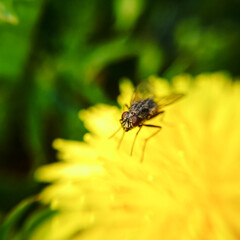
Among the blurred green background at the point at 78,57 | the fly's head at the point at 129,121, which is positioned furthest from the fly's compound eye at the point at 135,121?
the blurred green background at the point at 78,57

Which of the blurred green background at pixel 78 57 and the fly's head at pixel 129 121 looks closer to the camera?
the fly's head at pixel 129 121

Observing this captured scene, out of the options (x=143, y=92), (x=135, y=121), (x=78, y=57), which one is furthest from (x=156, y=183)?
(x=78, y=57)

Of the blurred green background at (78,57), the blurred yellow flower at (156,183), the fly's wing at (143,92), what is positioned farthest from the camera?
the blurred green background at (78,57)

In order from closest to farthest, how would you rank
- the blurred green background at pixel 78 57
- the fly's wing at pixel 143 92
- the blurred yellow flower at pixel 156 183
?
the blurred yellow flower at pixel 156 183, the fly's wing at pixel 143 92, the blurred green background at pixel 78 57

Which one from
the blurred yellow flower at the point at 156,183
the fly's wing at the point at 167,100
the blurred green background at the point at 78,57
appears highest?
the blurred green background at the point at 78,57

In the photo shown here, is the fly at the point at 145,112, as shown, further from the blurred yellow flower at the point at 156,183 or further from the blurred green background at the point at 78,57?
the blurred green background at the point at 78,57

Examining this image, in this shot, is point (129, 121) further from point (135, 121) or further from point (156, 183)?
point (156, 183)

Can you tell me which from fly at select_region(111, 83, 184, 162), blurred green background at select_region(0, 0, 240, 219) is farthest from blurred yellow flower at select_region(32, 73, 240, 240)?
blurred green background at select_region(0, 0, 240, 219)
